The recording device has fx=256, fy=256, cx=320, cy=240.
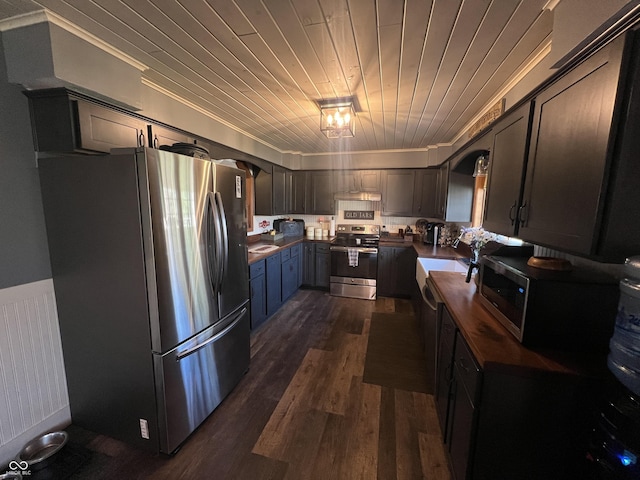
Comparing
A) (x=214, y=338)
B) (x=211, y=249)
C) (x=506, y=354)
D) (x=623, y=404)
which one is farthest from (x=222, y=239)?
(x=623, y=404)

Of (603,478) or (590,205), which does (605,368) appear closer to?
(603,478)

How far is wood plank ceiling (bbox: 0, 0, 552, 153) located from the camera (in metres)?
1.28

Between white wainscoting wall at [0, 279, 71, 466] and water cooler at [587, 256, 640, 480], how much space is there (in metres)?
2.87

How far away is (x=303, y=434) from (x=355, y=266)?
277cm

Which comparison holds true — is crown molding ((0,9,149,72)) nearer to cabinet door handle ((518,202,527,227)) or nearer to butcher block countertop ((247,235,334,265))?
butcher block countertop ((247,235,334,265))

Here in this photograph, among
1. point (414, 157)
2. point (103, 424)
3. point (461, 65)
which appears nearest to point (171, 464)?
point (103, 424)

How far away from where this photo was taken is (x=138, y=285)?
4.77ft

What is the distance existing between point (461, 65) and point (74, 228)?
2.75 metres

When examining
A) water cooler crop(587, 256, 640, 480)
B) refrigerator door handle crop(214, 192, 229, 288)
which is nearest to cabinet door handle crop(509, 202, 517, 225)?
water cooler crop(587, 256, 640, 480)

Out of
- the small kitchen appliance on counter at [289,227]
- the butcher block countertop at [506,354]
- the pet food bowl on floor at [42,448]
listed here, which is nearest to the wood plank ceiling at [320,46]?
the butcher block countertop at [506,354]

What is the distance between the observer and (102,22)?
4.55ft

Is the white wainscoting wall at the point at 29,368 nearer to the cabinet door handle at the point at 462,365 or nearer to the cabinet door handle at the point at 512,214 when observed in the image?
the cabinet door handle at the point at 462,365

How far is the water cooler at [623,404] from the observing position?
785 millimetres

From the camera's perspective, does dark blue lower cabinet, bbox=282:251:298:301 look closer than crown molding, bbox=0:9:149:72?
No
